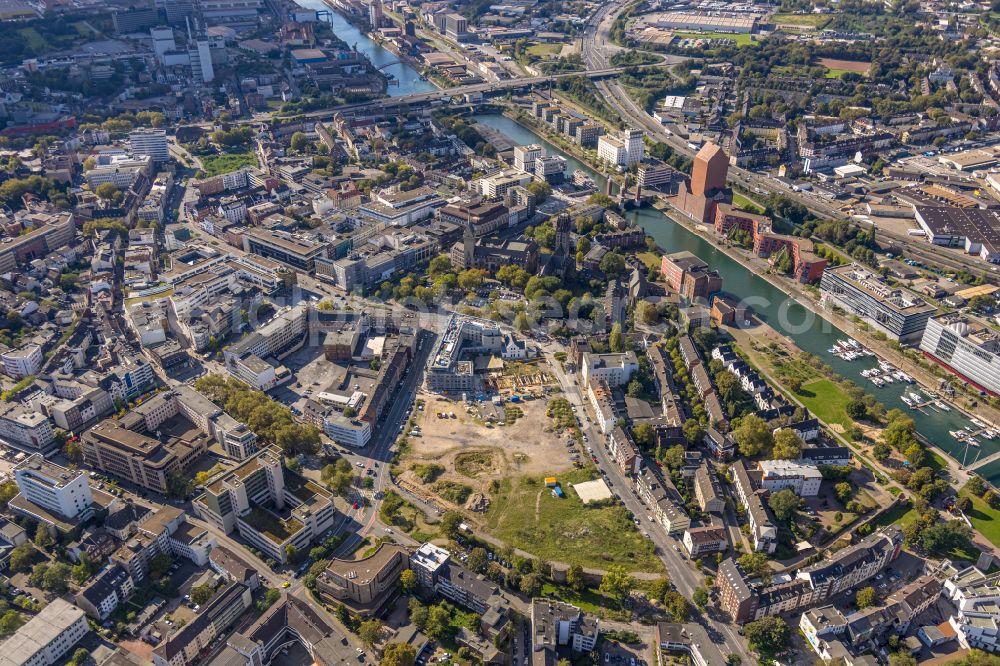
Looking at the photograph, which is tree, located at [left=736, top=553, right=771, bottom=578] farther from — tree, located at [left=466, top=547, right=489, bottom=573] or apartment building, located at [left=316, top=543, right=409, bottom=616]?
apartment building, located at [left=316, top=543, right=409, bottom=616]

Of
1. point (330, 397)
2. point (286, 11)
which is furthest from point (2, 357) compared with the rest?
point (286, 11)

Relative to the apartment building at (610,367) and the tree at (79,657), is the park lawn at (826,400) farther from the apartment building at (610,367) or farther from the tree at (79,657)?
the tree at (79,657)

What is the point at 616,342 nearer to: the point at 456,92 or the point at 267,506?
the point at 267,506

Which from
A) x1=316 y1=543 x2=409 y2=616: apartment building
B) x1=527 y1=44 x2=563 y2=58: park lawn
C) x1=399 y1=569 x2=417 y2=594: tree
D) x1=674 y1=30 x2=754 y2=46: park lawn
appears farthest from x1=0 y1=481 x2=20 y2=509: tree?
x1=674 y1=30 x2=754 y2=46: park lawn

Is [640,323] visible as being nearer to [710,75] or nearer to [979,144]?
[979,144]

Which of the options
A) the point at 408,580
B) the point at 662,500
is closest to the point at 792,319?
the point at 662,500

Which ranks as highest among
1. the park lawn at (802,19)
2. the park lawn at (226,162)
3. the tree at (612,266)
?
the park lawn at (802,19)

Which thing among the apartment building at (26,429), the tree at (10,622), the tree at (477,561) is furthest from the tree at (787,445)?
the apartment building at (26,429)

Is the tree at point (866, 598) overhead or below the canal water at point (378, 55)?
below
